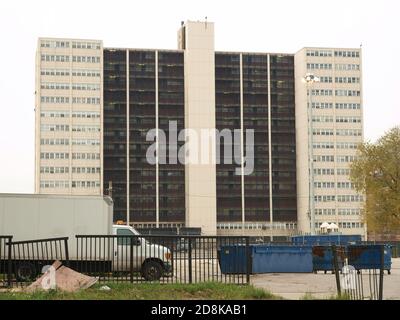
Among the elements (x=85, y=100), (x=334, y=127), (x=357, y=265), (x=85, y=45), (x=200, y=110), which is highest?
(x=85, y=45)

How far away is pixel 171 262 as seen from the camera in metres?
19.3

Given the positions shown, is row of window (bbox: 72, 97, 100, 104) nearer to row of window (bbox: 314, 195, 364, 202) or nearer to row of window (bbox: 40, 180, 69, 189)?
row of window (bbox: 40, 180, 69, 189)

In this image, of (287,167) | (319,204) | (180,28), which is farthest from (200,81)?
(319,204)

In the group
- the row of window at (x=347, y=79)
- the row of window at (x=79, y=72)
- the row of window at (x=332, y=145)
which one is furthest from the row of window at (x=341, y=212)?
the row of window at (x=79, y=72)

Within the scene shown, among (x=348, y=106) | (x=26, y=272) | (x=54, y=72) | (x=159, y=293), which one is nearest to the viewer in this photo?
(x=159, y=293)

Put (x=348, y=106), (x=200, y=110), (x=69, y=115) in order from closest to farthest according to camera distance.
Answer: (x=200, y=110) < (x=69, y=115) < (x=348, y=106)

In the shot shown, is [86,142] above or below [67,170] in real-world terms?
above

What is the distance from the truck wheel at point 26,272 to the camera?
18.2 meters

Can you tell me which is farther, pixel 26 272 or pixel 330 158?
pixel 330 158

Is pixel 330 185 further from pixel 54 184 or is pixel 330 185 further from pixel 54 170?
pixel 54 170

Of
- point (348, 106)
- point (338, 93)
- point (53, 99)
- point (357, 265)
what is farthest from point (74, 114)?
point (357, 265)

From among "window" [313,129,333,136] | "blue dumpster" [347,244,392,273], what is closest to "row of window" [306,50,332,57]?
"window" [313,129,333,136]

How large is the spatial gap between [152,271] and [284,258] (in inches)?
400
